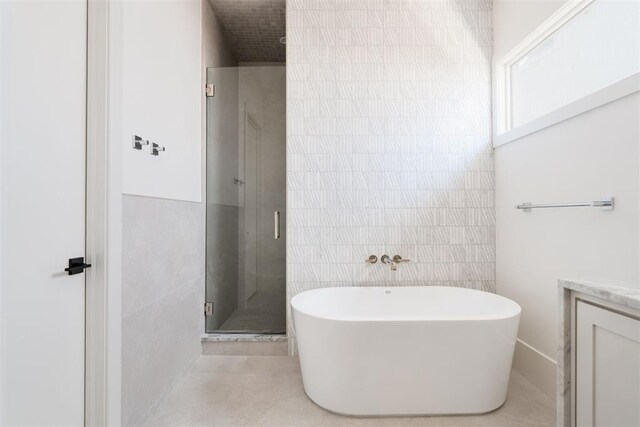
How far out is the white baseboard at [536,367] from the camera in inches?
68.9

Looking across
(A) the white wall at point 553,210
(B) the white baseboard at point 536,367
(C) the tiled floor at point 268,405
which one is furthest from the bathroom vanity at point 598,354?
(B) the white baseboard at point 536,367

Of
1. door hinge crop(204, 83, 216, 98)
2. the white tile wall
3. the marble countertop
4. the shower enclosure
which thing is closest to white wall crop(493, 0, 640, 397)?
the white tile wall

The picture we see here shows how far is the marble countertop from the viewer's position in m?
0.74

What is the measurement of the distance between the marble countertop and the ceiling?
2.61 m

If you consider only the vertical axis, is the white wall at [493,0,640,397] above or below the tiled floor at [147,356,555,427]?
above

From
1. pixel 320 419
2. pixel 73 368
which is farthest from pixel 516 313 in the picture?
pixel 73 368

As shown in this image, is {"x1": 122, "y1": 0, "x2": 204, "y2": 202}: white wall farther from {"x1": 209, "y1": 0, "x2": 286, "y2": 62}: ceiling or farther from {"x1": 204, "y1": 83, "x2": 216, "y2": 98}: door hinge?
{"x1": 209, "y1": 0, "x2": 286, "y2": 62}: ceiling

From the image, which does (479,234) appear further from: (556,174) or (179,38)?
(179,38)

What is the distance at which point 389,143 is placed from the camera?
2.30 metres

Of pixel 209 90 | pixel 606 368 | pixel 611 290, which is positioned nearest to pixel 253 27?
pixel 209 90

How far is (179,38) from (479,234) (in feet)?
8.18

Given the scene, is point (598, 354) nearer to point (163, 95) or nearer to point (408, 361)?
point (408, 361)

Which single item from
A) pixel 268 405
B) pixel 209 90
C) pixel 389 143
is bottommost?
pixel 268 405

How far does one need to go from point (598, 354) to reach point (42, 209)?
175 cm
